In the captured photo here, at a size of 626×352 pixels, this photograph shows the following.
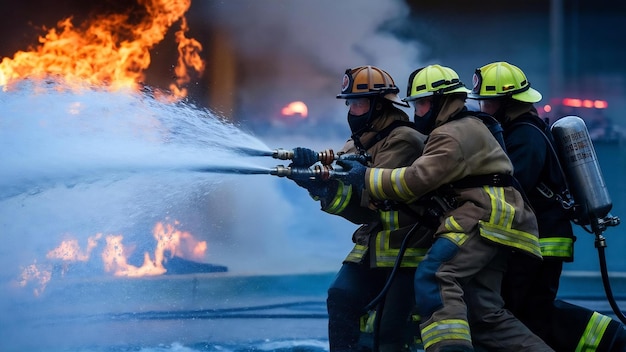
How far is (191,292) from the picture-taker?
27.6 ft

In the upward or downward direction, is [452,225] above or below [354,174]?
below

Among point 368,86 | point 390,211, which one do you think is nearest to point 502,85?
point 368,86

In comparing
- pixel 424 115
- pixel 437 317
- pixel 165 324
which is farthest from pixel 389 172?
pixel 165 324

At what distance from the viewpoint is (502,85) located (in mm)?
5246

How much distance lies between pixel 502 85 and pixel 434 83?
24.1 inches

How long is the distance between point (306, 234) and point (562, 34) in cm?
331

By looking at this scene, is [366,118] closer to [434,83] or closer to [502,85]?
[434,83]

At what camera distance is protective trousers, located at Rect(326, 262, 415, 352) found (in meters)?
4.98

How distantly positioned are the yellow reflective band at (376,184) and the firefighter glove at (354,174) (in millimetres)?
50

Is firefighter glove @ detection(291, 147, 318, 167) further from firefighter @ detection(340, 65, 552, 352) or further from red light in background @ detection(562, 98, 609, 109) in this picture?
red light in background @ detection(562, 98, 609, 109)

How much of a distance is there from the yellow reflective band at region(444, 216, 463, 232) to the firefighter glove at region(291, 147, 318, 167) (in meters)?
0.77

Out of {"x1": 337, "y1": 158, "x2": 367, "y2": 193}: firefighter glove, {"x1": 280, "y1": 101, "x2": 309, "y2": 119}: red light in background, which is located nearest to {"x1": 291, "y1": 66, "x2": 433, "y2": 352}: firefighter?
{"x1": 337, "y1": 158, "x2": 367, "y2": 193}: firefighter glove

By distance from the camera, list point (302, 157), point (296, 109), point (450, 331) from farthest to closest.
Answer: point (296, 109)
point (302, 157)
point (450, 331)

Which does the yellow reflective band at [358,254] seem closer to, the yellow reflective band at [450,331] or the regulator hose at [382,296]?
the regulator hose at [382,296]
